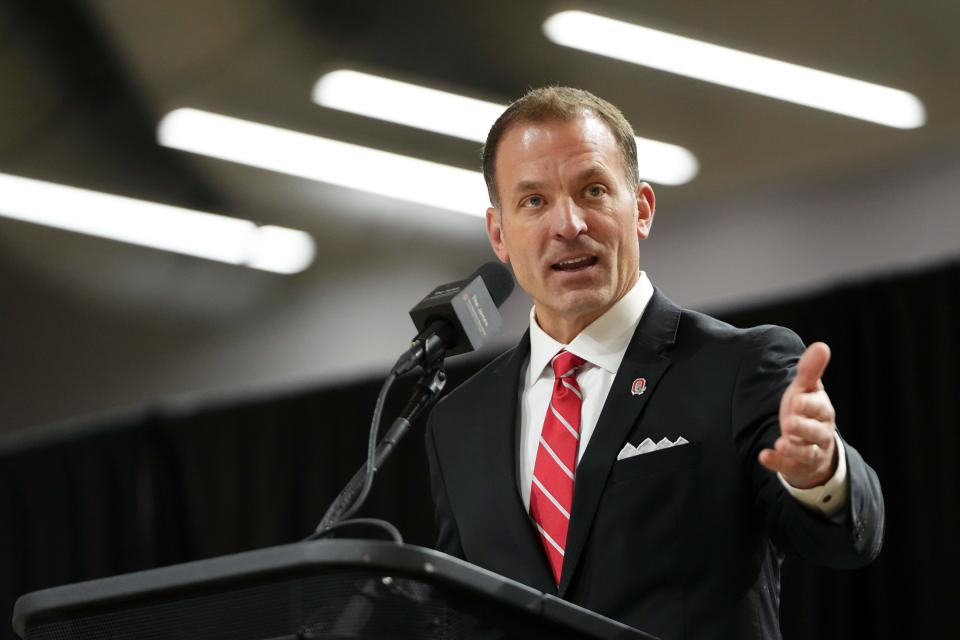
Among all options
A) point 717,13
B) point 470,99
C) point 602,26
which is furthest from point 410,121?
point 717,13

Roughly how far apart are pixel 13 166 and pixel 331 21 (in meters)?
1.74

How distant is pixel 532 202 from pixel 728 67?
2.68m

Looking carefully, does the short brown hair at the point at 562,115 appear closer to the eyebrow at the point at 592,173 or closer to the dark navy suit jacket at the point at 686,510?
the eyebrow at the point at 592,173

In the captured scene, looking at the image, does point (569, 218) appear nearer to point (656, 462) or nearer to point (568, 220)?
point (568, 220)

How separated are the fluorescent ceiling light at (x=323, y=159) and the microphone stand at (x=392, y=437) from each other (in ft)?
12.0

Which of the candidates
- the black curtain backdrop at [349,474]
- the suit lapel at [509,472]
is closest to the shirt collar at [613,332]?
the suit lapel at [509,472]

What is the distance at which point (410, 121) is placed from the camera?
16.2 ft

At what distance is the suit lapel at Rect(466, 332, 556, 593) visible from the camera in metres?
1.69

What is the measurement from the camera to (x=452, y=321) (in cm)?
162

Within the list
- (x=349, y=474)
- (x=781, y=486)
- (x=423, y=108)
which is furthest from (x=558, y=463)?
(x=349, y=474)

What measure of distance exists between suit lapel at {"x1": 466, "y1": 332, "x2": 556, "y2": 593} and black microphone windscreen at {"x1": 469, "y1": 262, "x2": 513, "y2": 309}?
0.21 metres

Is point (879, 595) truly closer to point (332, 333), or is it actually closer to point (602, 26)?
point (602, 26)

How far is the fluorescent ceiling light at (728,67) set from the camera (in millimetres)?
4297

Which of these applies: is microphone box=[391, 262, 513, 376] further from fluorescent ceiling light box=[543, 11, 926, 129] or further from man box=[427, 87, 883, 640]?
fluorescent ceiling light box=[543, 11, 926, 129]
